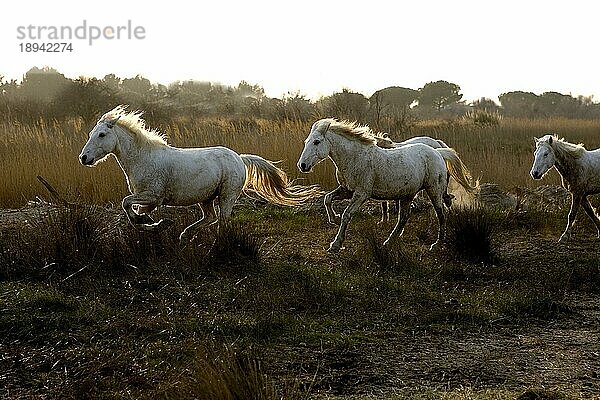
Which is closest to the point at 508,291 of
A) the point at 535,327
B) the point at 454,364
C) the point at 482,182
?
the point at 535,327

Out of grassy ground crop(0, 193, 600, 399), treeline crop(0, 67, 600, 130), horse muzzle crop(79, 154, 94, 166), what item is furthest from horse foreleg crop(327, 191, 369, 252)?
treeline crop(0, 67, 600, 130)

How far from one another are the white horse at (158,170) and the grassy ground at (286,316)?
31 centimetres

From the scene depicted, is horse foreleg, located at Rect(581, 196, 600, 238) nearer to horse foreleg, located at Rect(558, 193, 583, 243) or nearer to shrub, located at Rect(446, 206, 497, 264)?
horse foreleg, located at Rect(558, 193, 583, 243)

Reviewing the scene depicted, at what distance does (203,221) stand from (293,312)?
2.85m

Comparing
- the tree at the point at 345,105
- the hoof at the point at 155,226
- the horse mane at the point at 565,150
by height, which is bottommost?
the hoof at the point at 155,226

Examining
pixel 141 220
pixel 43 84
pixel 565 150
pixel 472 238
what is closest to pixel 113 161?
pixel 141 220

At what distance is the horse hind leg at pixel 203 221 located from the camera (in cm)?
805

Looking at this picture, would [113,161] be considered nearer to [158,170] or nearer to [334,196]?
[158,170]

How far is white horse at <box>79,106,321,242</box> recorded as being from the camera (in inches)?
321

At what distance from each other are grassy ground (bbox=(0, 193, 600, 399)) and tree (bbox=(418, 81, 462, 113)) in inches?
2214

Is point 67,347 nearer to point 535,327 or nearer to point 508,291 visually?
point 535,327

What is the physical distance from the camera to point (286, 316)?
6074 millimetres

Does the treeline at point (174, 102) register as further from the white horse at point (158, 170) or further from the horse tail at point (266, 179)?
the white horse at point (158, 170)

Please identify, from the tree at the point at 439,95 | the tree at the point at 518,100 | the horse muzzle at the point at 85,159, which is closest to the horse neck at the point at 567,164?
the horse muzzle at the point at 85,159
